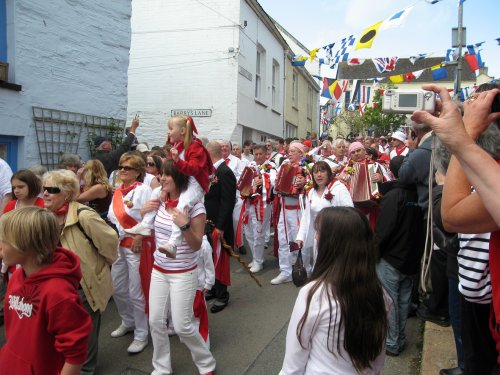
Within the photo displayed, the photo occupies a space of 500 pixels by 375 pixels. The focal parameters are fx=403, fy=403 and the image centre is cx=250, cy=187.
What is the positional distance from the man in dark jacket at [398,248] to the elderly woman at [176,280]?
1.67m

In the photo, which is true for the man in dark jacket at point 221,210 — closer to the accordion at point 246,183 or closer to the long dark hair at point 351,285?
the accordion at point 246,183

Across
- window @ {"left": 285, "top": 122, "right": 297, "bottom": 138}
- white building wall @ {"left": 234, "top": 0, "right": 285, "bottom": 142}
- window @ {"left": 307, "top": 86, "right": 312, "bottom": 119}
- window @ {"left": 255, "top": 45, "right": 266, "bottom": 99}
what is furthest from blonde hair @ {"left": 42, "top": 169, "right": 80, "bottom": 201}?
window @ {"left": 307, "top": 86, "right": 312, "bottom": 119}

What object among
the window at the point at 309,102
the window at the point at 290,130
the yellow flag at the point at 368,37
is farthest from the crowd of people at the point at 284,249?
the window at the point at 309,102

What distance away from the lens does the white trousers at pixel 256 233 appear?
6.74m

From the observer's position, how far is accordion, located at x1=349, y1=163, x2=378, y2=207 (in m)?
5.57

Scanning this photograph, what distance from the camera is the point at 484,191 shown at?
52.7 inches

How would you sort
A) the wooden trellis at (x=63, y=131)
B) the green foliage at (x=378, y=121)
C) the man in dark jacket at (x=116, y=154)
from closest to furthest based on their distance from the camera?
1. the man in dark jacket at (x=116, y=154)
2. the wooden trellis at (x=63, y=131)
3. the green foliage at (x=378, y=121)

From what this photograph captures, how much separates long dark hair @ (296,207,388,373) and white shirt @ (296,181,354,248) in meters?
2.98

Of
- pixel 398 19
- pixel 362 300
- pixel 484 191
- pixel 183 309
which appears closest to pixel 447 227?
pixel 484 191

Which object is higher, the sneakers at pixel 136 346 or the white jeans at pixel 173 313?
the white jeans at pixel 173 313

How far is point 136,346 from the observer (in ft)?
13.0

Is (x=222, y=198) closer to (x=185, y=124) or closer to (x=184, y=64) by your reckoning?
(x=185, y=124)

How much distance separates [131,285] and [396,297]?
8.39ft

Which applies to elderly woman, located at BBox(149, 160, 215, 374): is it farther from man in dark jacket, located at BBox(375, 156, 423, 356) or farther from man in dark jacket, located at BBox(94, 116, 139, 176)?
man in dark jacket, located at BBox(94, 116, 139, 176)
